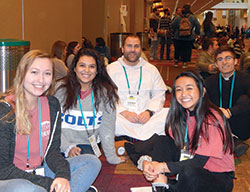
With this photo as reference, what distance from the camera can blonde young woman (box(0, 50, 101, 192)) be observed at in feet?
6.84

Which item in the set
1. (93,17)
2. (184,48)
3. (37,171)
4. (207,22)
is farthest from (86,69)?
(93,17)

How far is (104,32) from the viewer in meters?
11.5

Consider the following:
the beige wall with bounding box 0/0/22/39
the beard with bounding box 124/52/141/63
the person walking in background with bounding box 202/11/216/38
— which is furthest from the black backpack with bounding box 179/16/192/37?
the beard with bounding box 124/52/141/63

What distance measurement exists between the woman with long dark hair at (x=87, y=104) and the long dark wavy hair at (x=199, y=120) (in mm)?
877

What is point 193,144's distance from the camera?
2418mm

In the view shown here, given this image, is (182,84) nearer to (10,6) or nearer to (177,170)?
(177,170)

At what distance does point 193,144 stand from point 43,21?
A: 447 centimetres

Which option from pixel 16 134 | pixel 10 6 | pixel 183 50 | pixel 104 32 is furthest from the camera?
pixel 104 32

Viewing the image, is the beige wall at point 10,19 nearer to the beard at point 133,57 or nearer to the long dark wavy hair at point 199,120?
the beard at point 133,57

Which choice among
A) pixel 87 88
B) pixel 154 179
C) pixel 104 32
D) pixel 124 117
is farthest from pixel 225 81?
pixel 104 32

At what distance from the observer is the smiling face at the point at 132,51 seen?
4.15 metres

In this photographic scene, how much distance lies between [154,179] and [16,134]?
95 centimetres

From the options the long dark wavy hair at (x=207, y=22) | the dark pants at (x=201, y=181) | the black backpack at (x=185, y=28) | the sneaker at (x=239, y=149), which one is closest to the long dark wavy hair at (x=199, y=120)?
the dark pants at (x=201, y=181)

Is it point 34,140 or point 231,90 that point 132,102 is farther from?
point 34,140
